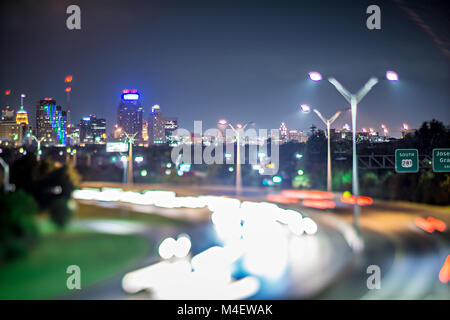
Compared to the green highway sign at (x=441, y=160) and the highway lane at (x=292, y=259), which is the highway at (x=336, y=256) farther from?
the green highway sign at (x=441, y=160)

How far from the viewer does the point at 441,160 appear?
1337 cm

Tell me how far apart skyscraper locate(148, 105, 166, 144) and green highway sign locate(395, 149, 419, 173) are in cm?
845

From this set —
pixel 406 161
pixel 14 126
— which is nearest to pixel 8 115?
pixel 14 126

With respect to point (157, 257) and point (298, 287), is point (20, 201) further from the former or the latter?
point (298, 287)

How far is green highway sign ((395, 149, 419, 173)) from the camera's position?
1369 centimetres

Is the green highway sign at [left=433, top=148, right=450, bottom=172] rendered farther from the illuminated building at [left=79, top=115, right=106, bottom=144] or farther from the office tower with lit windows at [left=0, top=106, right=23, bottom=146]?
the office tower with lit windows at [left=0, top=106, right=23, bottom=146]

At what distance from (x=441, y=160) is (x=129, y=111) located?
35.1 ft

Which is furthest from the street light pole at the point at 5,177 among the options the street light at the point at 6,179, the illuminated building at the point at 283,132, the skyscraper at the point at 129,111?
the illuminated building at the point at 283,132

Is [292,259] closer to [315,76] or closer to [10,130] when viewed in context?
[315,76]

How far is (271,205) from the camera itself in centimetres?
1166

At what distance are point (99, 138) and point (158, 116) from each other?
5.81 feet

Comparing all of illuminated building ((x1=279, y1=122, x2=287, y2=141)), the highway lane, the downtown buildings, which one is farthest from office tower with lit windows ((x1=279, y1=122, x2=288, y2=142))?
the downtown buildings

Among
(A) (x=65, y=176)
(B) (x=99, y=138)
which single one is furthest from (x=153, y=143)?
(A) (x=65, y=176)
